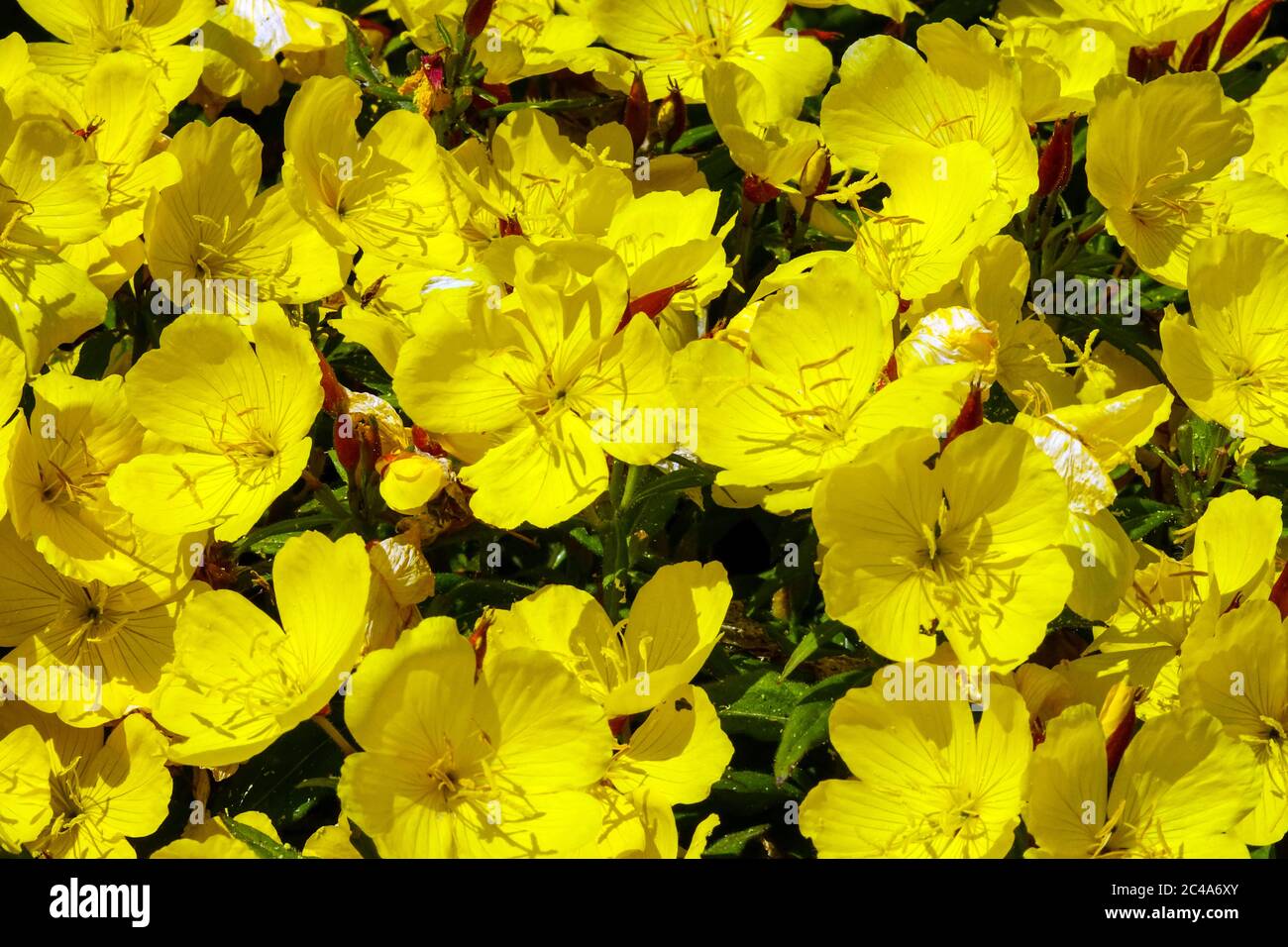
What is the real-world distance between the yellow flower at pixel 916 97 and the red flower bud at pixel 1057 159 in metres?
0.13

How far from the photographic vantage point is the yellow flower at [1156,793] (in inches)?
78.3

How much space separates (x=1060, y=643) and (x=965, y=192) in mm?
821

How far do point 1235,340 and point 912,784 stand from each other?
1.04 meters

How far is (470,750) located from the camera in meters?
2.05

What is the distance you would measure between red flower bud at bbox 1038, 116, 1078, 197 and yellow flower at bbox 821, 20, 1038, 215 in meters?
0.13

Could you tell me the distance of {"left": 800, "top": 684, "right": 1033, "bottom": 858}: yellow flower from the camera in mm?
2072

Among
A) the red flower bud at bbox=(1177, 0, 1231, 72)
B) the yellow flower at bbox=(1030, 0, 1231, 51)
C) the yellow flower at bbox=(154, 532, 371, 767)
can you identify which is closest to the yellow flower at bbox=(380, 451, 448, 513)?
the yellow flower at bbox=(154, 532, 371, 767)

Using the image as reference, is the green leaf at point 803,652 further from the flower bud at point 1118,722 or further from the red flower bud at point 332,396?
the red flower bud at point 332,396

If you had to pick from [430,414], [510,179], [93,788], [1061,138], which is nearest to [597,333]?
[430,414]

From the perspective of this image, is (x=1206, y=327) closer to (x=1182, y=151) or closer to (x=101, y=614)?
(x=1182, y=151)

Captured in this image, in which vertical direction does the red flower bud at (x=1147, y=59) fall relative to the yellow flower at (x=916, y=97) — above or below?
above

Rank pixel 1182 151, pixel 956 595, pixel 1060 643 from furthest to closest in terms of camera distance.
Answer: pixel 1182 151, pixel 1060 643, pixel 956 595

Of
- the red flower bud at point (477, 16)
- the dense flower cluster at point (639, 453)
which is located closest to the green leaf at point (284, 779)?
the dense flower cluster at point (639, 453)

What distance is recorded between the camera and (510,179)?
111 inches
